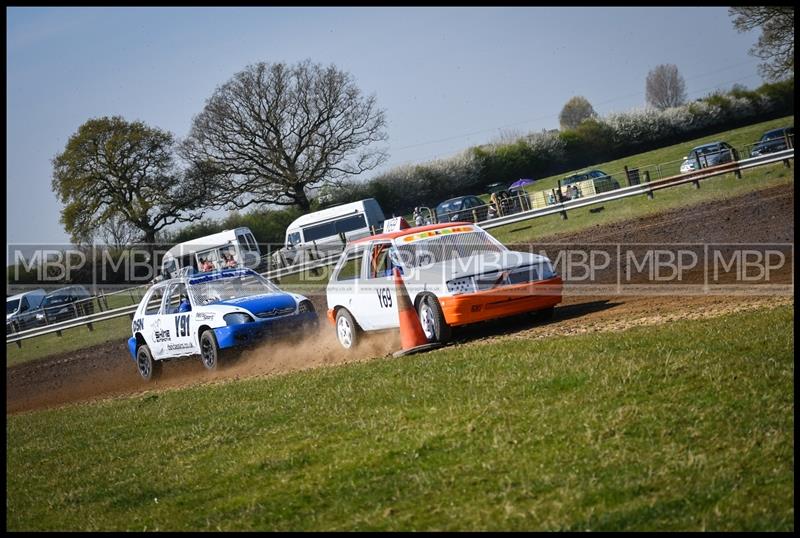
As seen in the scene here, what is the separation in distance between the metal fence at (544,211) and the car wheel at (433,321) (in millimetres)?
17051

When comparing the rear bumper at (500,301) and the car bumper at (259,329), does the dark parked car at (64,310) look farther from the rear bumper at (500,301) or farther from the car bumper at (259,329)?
the rear bumper at (500,301)

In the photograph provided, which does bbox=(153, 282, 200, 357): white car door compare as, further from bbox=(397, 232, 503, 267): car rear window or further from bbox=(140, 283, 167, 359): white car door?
bbox=(397, 232, 503, 267): car rear window

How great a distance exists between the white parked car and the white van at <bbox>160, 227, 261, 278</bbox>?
23.2 m

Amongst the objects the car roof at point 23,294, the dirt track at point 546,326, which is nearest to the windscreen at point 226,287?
the dirt track at point 546,326

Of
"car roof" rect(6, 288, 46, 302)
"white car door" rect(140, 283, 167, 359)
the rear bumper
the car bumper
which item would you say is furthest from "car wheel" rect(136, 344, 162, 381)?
"car roof" rect(6, 288, 46, 302)

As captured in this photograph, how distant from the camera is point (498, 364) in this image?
31.2 feet

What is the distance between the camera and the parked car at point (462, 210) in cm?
3456

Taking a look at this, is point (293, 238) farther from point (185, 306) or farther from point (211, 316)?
point (211, 316)

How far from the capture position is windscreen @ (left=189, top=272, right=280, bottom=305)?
16.2 metres

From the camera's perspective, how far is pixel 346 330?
1431 cm

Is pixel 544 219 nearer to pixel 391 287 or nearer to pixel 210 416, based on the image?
pixel 391 287

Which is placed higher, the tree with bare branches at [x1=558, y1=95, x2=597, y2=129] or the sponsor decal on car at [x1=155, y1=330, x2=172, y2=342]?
the tree with bare branches at [x1=558, y1=95, x2=597, y2=129]

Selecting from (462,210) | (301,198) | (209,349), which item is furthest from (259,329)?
(301,198)

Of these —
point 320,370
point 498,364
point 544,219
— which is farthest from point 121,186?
point 498,364
